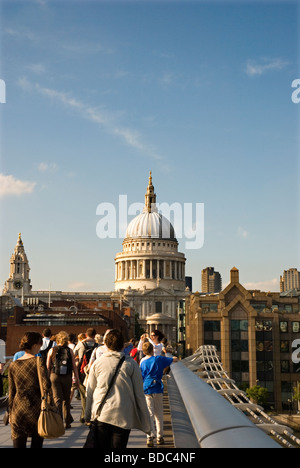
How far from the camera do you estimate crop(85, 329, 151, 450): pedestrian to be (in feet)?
24.6

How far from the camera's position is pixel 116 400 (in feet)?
24.9

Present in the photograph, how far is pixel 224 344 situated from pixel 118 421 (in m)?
62.0

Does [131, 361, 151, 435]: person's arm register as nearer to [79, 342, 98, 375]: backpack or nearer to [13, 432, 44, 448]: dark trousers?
[13, 432, 44, 448]: dark trousers

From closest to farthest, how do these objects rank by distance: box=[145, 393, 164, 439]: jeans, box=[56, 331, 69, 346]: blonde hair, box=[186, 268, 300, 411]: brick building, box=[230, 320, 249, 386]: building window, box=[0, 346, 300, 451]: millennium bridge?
box=[0, 346, 300, 451]: millennium bridge
box=[145, 393, 164, 439]: jeans
box=[56, 331, 69, 346]: blonde hair
box=[186, 268, 300, 411]: brick building
box=[230, 320, 249, 386]: building window

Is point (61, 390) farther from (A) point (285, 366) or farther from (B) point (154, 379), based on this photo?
(A) point (285, 366)

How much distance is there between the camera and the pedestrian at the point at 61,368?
41.0ft

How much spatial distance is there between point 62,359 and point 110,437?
5126 millimetres

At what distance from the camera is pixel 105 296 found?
18438cm

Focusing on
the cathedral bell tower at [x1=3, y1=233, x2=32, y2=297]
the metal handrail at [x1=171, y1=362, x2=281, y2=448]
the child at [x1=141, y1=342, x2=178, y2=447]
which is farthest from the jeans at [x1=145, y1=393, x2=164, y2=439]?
the cathedral bell tower at [x1=3, y1=233, x2=32, y2=297]

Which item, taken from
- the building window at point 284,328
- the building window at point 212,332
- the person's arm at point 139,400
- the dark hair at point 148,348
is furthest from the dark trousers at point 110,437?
the building window at point 284,328

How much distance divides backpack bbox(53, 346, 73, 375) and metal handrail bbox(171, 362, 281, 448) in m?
5.05

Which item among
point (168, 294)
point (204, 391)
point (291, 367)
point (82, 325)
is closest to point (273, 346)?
point (291, 367)
